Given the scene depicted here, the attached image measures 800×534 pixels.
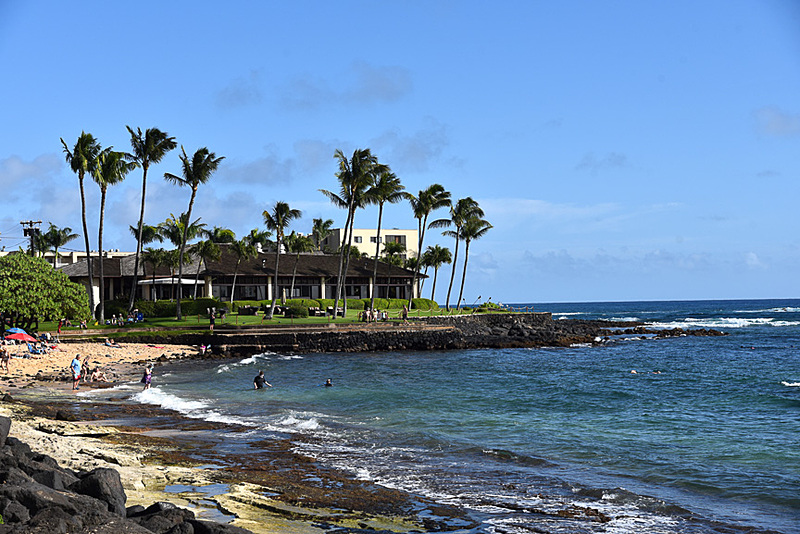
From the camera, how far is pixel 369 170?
5912 centimetres

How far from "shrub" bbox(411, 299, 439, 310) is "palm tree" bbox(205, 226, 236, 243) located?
19.7m

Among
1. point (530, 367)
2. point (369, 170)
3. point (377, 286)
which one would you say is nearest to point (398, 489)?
point (530, 367)

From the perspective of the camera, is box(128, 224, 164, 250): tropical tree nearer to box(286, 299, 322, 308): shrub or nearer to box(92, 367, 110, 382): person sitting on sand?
box(286, 299, 322, 308): shrub

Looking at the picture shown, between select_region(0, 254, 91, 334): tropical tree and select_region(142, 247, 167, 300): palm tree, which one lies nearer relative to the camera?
select_region(0, 254, 91, 334): tropical tree

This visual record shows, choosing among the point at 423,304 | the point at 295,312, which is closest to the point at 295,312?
the point at 295,312

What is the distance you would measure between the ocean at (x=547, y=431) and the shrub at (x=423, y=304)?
33279 mm

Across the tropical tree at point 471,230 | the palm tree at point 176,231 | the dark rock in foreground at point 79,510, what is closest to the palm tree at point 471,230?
the tropical tree at point 471,230

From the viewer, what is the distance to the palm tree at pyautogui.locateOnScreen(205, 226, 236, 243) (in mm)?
78375

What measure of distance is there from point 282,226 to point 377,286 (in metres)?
13.2

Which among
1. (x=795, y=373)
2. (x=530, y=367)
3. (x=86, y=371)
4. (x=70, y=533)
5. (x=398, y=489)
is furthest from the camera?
(x=530, y=367)

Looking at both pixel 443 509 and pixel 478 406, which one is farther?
pixel 478 406

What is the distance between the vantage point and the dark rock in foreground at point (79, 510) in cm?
778

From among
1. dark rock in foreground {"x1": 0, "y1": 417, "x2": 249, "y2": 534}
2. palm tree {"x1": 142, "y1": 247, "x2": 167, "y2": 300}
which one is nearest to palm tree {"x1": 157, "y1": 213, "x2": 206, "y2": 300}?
palm tree {"x1": 142, "y1": 247, "x2": 167, "y2": 300}

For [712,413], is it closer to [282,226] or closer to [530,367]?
[530,367]
